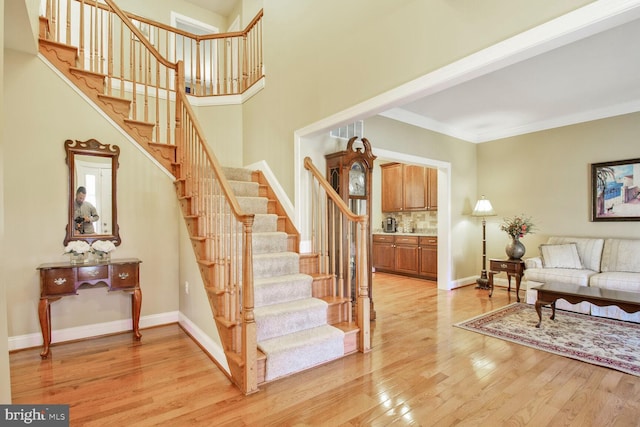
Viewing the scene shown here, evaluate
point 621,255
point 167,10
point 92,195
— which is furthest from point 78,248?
point 621,255

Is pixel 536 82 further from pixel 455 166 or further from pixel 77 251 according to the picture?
pixel 77 251

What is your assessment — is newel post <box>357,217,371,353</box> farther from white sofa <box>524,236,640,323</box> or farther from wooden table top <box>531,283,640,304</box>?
white sofa <box>524,236,640,323</box>

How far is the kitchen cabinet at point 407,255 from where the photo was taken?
6.17 m

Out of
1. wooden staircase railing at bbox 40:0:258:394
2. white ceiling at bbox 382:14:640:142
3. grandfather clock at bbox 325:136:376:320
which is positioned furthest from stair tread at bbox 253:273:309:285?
white ceiling at bbox 382:14:640:142

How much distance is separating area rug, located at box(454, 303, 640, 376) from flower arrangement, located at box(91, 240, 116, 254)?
12.7ft

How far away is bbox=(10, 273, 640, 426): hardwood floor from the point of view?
201 centimetres

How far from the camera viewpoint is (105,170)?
3.47 meters

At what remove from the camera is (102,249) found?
3.17 metres

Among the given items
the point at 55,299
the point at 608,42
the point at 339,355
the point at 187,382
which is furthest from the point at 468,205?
the point at 55,299

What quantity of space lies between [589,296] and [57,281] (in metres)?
5.15

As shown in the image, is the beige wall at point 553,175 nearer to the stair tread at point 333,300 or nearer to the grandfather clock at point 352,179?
the grandfather clock at point 352,179

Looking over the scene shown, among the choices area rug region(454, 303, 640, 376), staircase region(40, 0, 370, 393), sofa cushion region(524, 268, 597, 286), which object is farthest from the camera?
sofa cushion region(524, 268, 597, 286)

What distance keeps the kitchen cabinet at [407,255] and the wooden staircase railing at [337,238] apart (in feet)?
9.30

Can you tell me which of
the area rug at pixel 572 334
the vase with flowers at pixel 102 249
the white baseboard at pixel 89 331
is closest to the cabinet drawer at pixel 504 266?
the area rug at pixel 572 334
